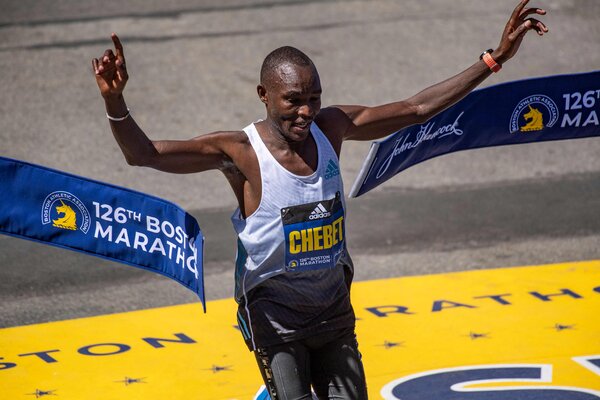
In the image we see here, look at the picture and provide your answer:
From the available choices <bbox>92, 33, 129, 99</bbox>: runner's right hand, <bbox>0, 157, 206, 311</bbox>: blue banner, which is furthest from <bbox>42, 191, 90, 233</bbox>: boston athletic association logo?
<bbox>92, 33, 129, 99</bbox>: runner's right hand

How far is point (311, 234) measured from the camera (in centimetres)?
470

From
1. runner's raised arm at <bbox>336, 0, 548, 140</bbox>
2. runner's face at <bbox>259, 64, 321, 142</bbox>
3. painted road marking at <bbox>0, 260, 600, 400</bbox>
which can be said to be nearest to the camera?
runner's face at <bbox>259, 64, 321, 142</bbox>

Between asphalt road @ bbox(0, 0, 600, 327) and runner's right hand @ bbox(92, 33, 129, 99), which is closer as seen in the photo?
runner's right hand @ bbox(92, 33, 129, 99)

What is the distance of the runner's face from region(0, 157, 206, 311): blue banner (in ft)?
2.94

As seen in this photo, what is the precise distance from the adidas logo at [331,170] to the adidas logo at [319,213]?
158 millimetres

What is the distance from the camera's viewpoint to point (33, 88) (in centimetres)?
1250

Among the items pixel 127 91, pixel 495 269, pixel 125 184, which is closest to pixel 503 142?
pixel 495 269

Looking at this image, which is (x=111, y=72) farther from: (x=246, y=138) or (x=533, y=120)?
(x=533, y=120)

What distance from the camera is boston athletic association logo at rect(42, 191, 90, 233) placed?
5363 mm

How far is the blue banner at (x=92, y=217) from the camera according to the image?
17.5 feet

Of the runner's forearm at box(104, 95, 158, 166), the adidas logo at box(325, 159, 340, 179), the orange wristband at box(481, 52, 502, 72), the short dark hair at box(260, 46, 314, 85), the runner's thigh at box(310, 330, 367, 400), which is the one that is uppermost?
the orange wristband at box(481, 52, 502, 72)

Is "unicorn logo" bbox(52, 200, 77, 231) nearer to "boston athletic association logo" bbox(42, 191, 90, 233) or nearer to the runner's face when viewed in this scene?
"boston athletic association logo" bbox(42, 191, 90, 233)

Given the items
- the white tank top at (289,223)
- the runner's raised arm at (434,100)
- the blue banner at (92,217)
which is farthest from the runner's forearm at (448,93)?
the blue banner at (92,217)

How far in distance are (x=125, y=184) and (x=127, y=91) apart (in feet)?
7.64
